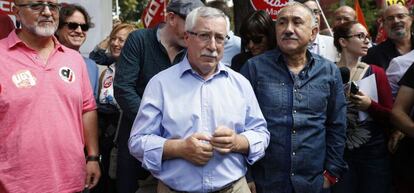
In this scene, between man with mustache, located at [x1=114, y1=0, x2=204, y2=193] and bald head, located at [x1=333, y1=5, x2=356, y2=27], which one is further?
bald head, located at [x1=333, y1=5, x2=356, y2=27]

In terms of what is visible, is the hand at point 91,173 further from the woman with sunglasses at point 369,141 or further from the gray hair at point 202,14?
the woman with sunglasses at point 369,141

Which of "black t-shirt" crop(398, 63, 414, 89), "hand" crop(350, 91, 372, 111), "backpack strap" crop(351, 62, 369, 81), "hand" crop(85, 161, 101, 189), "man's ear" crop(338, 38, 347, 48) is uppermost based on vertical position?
"man's ear" crop(338, 38, 347, 48)

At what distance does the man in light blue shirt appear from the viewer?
3498mm

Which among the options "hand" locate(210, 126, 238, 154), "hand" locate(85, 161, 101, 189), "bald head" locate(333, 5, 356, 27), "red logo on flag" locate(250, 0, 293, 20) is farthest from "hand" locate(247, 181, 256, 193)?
"bald head" locate(333, 5, 356, 27)

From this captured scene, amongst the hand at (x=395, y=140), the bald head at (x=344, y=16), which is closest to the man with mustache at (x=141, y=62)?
the hand at (x=395, y=140)

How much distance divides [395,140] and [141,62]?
2.19 meters

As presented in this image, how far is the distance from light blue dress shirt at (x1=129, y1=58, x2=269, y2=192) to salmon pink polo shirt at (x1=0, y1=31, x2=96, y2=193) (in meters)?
0.54

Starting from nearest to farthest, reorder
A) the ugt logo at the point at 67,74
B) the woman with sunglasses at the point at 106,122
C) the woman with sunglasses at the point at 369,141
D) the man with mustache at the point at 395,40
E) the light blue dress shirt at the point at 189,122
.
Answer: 1. the light blue dress shirt at the point at 189,122
2. the ugt logo at the point at 67,74
3. the woman with sunglasses at the point at 369,141
4. the woman with sunglasses at the point at 106,122
5. the man with mustache at the point at 395,40

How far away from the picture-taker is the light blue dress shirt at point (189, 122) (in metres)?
3.53

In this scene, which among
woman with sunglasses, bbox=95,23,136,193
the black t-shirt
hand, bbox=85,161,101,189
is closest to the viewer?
hand, bbox=85,161,101,189

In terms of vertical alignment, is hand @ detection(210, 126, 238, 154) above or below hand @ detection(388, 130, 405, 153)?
above

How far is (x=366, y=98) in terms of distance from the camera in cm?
477

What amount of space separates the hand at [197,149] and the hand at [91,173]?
1008 millimetres

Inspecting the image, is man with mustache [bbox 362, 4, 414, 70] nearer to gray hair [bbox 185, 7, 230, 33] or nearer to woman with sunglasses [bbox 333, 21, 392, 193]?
woman with sunglasses [bbox 333, 21, 392, 193]
